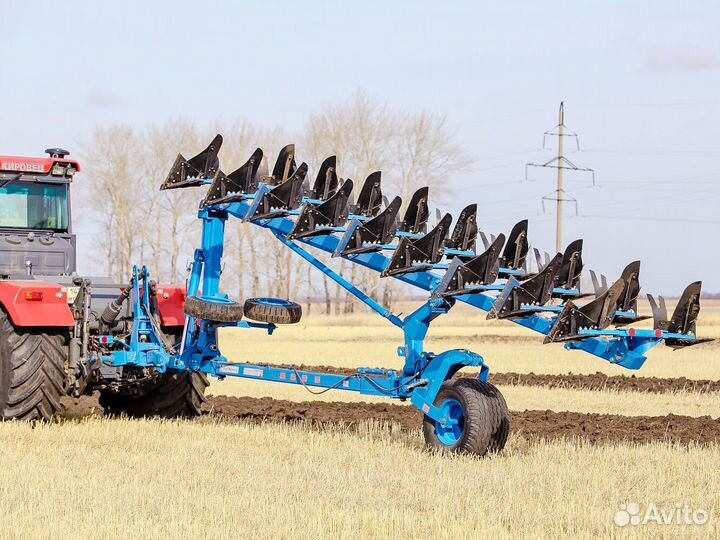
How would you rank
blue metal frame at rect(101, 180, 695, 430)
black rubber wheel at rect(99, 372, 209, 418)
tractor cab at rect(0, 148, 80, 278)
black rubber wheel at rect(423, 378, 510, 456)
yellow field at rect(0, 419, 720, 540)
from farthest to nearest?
black rubber wheel at rect(99, 372, 209, 418) < tractor cab at rect(0, 148, 80, 278) < blue metal frame at rect(101, 180, 695, 430) < black rubber wheel at rect(423, 378, 510, 456) < yellow field at rect(0, 419, 720, 540)

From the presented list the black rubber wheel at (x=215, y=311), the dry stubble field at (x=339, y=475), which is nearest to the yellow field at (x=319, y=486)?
the dry stubble field at (x=339, y=475)

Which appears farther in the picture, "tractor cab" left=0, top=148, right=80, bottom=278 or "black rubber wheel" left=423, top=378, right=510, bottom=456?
"tractor cab" left=0, top=148, right=80, bottom=278

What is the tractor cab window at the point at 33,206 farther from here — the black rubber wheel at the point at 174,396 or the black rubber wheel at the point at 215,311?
the black rubber wheel at the point at 215,311

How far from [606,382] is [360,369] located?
9.27 metres

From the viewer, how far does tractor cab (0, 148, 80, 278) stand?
38.7ft

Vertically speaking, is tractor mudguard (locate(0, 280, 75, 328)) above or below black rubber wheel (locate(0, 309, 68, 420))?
above

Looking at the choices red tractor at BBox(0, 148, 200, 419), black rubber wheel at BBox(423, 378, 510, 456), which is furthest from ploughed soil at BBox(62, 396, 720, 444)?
black rubber wheel at BBox(423, 378, 510, 456)

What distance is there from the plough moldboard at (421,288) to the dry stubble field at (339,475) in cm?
56

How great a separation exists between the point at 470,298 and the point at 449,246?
0.71 metres

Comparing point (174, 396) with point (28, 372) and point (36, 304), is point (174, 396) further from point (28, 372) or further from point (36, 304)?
point (36, 304)

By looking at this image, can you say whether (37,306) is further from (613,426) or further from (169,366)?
(613,426)

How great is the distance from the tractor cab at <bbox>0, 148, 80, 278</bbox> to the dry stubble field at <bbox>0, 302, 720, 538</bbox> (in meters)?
1.73

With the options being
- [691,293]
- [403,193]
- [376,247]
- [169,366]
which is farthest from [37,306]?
[403,193]

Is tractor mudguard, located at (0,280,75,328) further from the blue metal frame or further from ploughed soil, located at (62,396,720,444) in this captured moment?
ploughed soil, located at (62,396,720,444)
